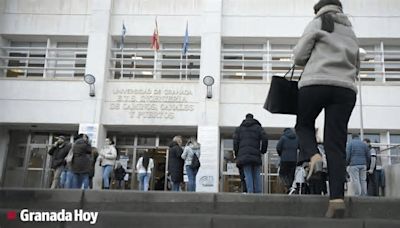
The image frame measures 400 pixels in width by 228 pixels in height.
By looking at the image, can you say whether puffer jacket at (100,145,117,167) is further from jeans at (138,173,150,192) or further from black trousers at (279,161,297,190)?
black trousers at (279,161,297,190)

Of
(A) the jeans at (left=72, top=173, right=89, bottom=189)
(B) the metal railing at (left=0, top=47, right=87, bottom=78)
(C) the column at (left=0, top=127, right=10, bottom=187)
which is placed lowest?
(A) the jeans at (left=72, top=173, right=89, bottom=189)

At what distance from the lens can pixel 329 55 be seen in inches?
171

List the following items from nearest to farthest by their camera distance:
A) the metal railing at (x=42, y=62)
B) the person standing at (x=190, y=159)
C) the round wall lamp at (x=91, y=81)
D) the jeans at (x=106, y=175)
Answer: the person standing at (x=190, y=159)
the jeans at (x=106, y=175)
the round wall lamp at (x=91, y=81)
the metal railing at (x=42, y=62)

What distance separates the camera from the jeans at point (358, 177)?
11.5m

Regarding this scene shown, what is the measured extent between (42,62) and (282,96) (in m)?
18.7

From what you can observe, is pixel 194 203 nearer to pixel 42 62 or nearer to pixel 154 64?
pixel 154 64

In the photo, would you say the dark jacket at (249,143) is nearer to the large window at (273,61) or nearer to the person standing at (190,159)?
the person standing at (190,159)

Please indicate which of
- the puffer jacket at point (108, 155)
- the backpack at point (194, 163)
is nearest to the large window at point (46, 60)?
the puffer jacket at point (108, 155)

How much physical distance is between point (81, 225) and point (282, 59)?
688 inches

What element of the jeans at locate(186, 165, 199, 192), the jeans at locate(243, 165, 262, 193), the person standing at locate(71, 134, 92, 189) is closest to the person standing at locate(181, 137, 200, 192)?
the jeans at locate(186, 165, 199, 192)

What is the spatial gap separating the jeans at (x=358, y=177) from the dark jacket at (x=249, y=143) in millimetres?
3353

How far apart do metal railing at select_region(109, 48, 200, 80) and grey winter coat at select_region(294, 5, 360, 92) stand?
16185 millimetres

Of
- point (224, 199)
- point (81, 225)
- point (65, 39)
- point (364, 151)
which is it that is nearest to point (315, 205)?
point (224, 199)

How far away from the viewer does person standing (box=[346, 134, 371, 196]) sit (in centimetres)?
1146
